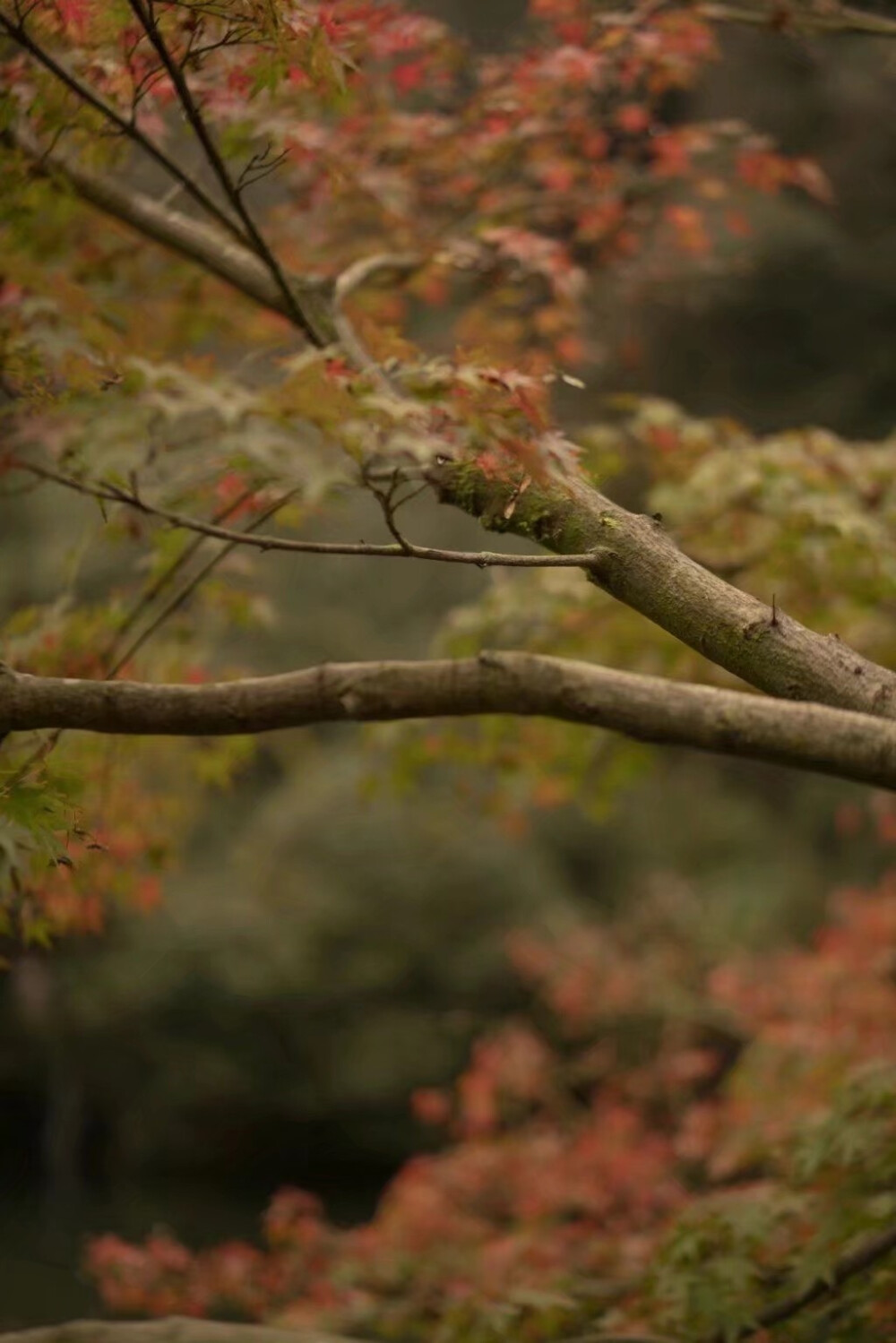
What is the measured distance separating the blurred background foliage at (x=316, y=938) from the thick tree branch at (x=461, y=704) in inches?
153

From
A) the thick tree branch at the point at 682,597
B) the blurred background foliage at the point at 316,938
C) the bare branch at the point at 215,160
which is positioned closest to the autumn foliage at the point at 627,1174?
the blurred background foliage at the point at 316,938

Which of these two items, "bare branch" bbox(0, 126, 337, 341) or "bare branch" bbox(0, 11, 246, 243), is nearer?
"bare branch" bbox(0, 11, 246, 243)

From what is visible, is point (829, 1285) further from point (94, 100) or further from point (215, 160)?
point (94, 100)

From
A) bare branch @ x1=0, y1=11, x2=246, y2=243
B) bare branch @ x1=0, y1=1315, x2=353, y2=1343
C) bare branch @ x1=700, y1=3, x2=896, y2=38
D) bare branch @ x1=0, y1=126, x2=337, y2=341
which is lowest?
bare branch @ x1=0, y1=1315, x2=353, y2=1343

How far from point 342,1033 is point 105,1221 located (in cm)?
145

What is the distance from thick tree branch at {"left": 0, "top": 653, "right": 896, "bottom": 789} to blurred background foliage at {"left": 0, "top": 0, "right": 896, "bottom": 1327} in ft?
12.7

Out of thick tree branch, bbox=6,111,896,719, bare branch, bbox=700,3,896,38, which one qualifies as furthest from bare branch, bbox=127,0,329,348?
bare branch, bbox=700,3,896,38

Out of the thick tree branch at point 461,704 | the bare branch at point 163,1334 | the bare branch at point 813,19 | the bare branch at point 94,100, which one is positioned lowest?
the bare branch at point 163,1334

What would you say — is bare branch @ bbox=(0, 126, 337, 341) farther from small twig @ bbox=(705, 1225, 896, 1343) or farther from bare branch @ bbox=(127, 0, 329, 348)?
small twig @ bbox=(705, 1225, 896, 1343)

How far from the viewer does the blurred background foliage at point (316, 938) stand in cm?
591

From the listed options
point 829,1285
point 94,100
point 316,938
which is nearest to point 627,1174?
point 316,938

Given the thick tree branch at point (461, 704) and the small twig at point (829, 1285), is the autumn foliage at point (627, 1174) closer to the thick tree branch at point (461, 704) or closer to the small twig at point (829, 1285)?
the small twig at point (829, 1285)

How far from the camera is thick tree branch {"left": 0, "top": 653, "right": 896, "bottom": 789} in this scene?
1.27 m

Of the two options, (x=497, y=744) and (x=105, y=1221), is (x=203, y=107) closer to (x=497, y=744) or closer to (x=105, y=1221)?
(x=497, y=744)
